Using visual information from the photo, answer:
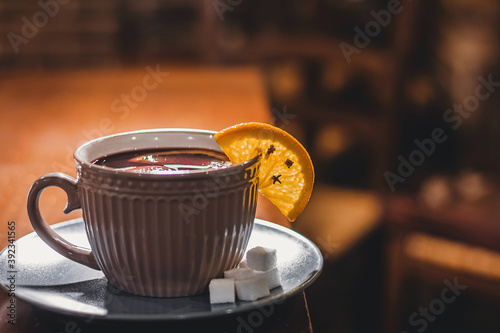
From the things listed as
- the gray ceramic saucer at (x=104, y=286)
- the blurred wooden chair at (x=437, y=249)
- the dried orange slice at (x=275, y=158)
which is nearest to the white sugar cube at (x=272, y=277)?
the gray ceramic saucer at (x=104, y=286)

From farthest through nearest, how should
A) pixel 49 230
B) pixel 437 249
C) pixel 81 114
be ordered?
pixel 437 249
pixel 81 114
pixel 49 230

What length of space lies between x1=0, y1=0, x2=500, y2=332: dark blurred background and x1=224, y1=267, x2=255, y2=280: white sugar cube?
103cm

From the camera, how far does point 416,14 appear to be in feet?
7.11

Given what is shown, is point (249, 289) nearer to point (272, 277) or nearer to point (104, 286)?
point (272, 277)

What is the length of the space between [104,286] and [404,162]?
71.1 inches

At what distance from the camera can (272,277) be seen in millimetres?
668

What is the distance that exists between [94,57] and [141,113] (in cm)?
239

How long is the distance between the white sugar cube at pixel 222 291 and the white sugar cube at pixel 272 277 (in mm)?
37

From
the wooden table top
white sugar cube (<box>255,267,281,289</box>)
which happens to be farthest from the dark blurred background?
white sugar cube (<box>255,267,281,289</box>)

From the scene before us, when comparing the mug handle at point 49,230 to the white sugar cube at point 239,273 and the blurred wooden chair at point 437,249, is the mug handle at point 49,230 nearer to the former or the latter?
the white sugar cube at point 239,273

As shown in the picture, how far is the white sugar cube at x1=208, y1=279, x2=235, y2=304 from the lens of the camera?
24.7 inches

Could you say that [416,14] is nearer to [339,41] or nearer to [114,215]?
[339,41]

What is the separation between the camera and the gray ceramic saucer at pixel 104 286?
60cm

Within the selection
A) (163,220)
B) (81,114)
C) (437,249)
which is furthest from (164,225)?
(437,249)
